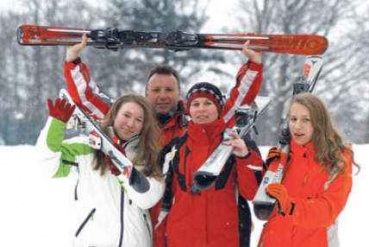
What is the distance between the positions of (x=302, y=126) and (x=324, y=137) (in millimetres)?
143

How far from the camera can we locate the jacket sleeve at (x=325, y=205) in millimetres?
3479

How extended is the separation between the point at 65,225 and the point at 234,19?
2805 centimetres

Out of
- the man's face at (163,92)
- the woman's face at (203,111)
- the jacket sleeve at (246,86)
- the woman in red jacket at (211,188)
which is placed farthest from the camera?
the man's face at (163,92)

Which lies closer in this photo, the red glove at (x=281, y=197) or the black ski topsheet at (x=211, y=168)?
the red glove at (x=281, y=197)

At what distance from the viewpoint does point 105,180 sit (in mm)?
3885

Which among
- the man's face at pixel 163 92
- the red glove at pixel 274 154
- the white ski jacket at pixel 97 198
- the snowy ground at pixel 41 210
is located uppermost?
the man's face at pixel 163 92

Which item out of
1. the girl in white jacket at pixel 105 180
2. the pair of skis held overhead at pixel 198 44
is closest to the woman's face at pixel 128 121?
the girl in white jacket at pixel 105 180

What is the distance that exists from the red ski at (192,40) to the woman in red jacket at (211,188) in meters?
0.84

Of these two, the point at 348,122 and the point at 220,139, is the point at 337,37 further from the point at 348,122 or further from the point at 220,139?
the point at 220,139

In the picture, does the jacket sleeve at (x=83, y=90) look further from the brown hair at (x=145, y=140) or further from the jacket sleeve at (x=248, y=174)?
the jacket sleeve at (x=248, y=174)

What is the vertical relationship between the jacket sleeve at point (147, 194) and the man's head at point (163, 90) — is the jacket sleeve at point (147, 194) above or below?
below

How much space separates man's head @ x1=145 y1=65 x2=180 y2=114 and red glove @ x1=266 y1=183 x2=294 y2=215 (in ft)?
5.01

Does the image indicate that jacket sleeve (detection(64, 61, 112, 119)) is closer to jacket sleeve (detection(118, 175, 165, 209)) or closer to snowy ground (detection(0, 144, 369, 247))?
jacket sleeve (detection(118, 175, 165, 209))

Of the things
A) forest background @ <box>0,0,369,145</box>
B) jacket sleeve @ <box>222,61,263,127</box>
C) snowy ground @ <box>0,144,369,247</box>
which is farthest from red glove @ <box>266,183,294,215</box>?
forest background @ <box>0,0,369,145</box>
